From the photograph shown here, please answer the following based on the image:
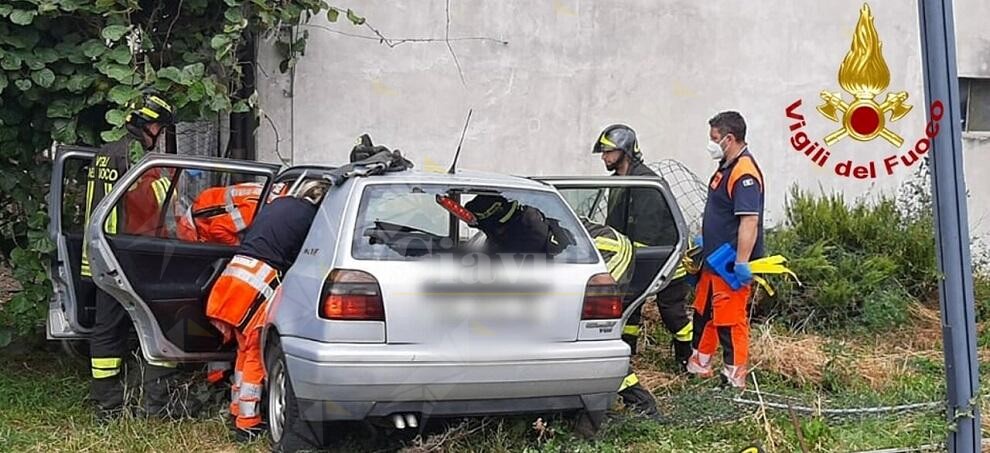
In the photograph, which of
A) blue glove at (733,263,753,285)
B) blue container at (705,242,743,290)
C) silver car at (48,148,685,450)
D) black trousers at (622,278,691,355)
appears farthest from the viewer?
black trousers at (622,278,691,355)

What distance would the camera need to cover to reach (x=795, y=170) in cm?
930

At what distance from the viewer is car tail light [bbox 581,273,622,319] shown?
4445 millimetres

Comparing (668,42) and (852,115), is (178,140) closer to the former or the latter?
(668,42)

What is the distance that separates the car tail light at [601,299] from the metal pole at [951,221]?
1396mm

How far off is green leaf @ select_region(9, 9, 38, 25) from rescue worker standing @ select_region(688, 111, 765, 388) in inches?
156

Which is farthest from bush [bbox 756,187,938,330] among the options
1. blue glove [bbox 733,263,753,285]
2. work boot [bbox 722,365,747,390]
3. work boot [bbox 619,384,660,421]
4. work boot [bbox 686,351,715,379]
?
work boot [bbox 619,384,660,421]

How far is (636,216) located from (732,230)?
595mm

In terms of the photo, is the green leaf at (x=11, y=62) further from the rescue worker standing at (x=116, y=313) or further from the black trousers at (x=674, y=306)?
the black trousers at (x=674, y=306)

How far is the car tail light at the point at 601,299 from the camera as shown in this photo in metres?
4.45

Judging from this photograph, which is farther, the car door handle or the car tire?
the car door handle

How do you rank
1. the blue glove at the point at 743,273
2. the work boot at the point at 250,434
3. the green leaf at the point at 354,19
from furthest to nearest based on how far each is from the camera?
the green leaf at the point at 354,19 < the blue glove at the point at 743,273 < the work boot at the point at 250,434

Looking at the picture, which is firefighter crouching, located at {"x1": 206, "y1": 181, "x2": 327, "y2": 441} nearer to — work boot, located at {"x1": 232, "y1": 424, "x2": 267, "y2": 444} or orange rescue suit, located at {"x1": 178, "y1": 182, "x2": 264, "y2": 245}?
work boot, located at {"x1": 232, "y1": 424, "x2": 267, "y2": 444}

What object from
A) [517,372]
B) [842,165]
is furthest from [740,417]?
[842,165]

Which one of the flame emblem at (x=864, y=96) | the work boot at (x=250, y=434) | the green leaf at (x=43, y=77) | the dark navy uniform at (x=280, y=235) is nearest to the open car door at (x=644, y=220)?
the dark navy uniform at (x=280, y=235)
